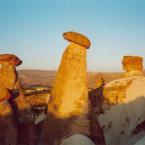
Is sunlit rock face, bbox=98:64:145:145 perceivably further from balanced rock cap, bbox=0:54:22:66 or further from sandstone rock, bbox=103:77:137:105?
balanced rock cap, bbox=0:54:22:66

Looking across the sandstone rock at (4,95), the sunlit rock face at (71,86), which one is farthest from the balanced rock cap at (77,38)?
the sandstone rock at (4,95)

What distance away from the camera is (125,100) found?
20500 millimetres

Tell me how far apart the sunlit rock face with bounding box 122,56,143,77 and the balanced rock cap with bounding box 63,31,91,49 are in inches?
332

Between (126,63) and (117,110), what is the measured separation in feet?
15.7

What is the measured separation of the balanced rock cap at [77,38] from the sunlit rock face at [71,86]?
0.69 ft

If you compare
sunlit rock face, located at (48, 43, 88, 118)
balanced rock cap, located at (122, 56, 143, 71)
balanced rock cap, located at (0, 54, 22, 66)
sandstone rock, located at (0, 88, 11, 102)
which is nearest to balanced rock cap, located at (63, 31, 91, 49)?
sunlit rock face, located at (48, 43, 88, 118)

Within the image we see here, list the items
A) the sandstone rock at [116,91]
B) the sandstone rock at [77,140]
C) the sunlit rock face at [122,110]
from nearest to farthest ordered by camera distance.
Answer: the sandstone rock at [77,140]
the sunlit rock face at [122,110]
the sandstone rock at [116,91]

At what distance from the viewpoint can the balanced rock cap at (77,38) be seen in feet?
51.7

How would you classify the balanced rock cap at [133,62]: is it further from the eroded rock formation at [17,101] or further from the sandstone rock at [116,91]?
the eroded rock formation at [17,101]

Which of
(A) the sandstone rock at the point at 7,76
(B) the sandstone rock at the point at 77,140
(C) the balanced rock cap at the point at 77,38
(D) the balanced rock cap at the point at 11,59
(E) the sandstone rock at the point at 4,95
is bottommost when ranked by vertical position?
(B) the sandstone rock at the point at 77,140

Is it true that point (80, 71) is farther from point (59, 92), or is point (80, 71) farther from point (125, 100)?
point (125, 100)

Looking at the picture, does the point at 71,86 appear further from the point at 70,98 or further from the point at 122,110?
the point at 122,110

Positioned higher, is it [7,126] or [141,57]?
[141,57]

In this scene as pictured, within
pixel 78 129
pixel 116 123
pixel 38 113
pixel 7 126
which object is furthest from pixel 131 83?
pixel 7 126
